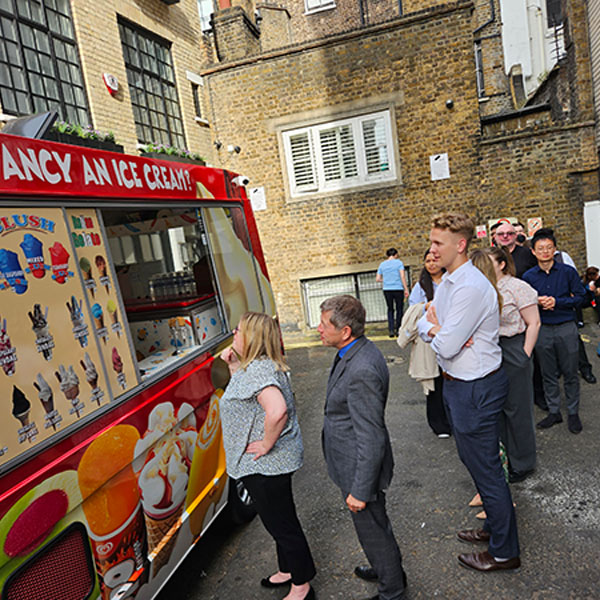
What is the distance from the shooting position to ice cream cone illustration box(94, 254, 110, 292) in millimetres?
2559

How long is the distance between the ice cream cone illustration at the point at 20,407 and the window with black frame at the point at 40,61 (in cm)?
696

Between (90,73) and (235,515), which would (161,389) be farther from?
(90,73)

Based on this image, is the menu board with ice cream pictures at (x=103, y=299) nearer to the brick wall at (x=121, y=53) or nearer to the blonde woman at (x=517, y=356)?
the blonde woman at (x=517, y=356)

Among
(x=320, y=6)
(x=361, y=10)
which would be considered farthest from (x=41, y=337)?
(x=320, y=6)

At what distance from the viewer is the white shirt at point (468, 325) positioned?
2.49 metres

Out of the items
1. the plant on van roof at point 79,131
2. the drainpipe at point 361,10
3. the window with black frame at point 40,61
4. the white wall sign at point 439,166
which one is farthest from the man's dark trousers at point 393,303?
the drainpipe at point 361,10

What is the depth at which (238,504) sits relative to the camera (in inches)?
146

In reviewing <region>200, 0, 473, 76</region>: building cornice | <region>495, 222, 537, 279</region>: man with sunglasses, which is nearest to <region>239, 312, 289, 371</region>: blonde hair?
<region>495, 222, 537, 279</region>: man with sunglasses

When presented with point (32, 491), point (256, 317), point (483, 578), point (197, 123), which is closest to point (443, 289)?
point (256, 317)

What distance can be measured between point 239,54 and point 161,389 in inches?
424

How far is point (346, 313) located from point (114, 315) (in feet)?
4.38

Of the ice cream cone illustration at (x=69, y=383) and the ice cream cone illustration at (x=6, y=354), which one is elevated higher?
the ice cream cone illustration at (x=6, y=354)

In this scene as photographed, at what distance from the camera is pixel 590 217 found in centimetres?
944

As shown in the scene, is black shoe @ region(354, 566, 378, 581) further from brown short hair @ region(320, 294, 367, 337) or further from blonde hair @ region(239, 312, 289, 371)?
brown short hair @ region(320, 294, 367, 337)
